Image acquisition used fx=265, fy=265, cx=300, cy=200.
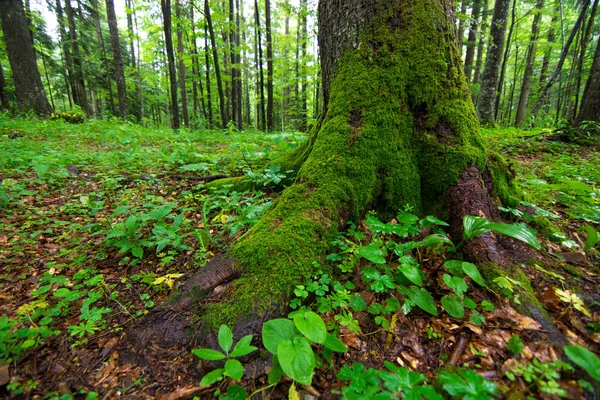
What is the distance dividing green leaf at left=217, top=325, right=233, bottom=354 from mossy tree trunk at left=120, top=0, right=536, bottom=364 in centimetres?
62

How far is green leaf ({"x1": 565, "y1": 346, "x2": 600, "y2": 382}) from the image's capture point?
1.05 meters

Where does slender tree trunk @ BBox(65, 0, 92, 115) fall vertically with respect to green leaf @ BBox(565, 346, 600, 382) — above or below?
above

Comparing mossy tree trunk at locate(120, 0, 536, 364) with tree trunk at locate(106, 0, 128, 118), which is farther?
tree trunk at locate(106, 0, 128, 118)

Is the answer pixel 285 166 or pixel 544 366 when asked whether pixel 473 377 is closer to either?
pixel 544 366

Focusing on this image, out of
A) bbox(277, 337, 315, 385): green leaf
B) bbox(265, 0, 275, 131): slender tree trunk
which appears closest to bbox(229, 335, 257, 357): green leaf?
bbox(277, 337, 315, 385): green leaf

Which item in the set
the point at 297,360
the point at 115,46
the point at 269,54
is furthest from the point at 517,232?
the point at 115,46

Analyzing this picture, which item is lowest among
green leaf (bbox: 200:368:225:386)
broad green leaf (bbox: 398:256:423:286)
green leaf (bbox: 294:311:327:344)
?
green leaf (bbox: 200:368:225:386)

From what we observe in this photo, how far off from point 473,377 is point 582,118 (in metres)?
7.14

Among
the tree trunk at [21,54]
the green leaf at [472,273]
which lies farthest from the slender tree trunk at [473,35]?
the tree trunk at [21,54]

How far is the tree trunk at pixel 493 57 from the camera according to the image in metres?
7.66

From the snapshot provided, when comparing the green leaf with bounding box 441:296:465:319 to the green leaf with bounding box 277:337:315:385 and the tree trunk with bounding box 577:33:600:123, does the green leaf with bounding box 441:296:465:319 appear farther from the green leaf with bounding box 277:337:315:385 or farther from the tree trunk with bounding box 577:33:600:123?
the tree trunk with bounding box 577:33:600:123

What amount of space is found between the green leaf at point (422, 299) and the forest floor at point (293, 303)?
0.09ft

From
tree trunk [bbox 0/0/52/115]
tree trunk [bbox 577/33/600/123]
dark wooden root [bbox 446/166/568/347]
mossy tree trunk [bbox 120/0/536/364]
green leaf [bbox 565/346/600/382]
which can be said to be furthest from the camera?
tree trunk [bbox 0/0/52/115]

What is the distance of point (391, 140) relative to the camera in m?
2.45
